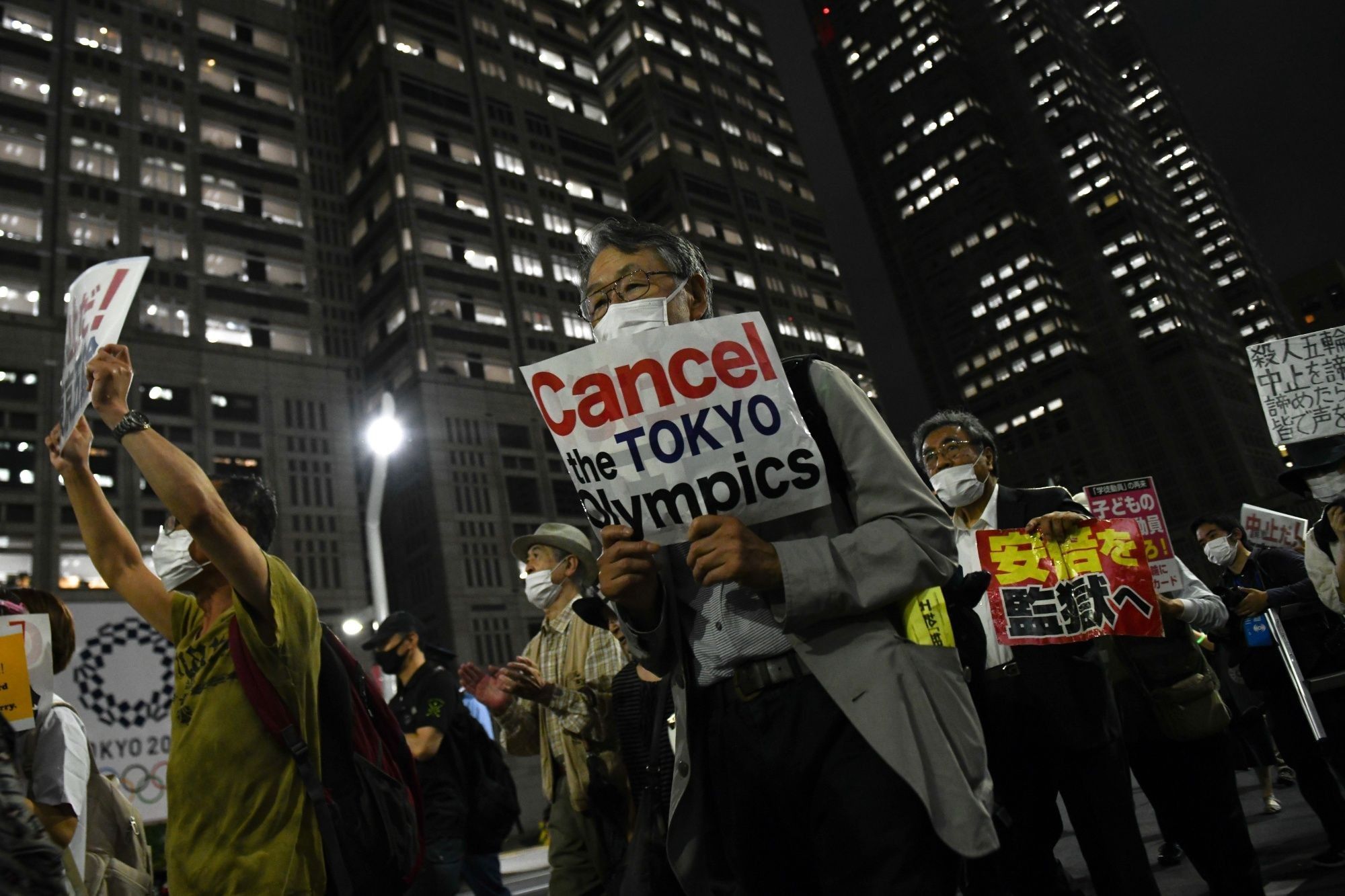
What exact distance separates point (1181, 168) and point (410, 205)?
131 meters

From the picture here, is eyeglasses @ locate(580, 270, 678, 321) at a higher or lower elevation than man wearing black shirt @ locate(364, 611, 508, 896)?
higher

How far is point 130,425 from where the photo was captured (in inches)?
112

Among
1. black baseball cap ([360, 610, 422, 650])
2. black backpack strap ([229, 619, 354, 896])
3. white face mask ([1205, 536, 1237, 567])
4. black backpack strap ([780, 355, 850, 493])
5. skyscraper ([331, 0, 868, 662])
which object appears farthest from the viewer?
skyscraper ([331, 0, 868, 662])

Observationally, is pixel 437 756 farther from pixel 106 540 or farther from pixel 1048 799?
pixel 1048 799

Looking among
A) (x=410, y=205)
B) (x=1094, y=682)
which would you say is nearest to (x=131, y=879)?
(x=1094, y=682)

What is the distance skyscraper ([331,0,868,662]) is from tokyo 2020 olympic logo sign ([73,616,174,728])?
37.6 metres

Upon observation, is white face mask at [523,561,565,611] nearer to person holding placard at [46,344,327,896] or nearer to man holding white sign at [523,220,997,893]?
person holding placard at [46,344,327,896]

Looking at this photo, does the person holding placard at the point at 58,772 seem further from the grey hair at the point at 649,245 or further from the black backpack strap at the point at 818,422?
the black backpack strap at the point at 818,422

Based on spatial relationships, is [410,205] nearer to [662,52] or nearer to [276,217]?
[276,217]

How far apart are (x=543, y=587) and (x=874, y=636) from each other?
377 centimetres

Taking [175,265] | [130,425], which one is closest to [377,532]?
[130,425]

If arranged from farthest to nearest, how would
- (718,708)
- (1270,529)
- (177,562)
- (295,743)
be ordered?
(1270,529) → (177,562) → (295,743) → (718,708)

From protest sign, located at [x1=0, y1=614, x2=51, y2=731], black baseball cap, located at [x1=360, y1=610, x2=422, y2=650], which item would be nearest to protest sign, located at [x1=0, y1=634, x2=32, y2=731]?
protest sign, located at [x1=0, y1=614, x2=51, y2=731]

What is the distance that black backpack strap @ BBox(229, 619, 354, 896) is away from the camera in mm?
2672
